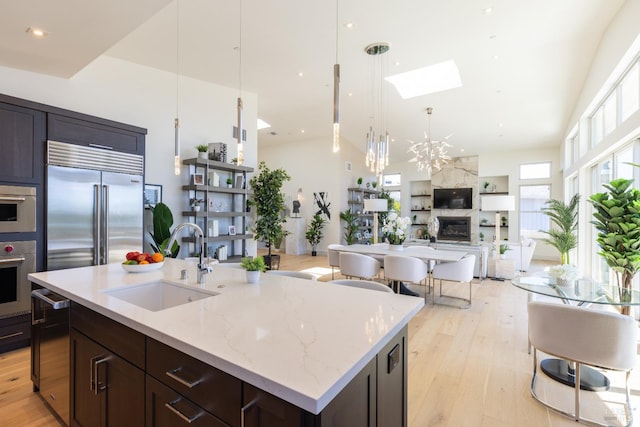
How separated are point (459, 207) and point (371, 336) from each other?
367 inches

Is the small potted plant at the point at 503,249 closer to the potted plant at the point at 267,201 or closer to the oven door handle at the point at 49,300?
the potted plant at the point at 267,201

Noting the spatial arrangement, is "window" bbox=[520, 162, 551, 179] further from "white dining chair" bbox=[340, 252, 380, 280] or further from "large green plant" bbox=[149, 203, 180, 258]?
"large green plant" bbox=[149, 203, 180, 258]

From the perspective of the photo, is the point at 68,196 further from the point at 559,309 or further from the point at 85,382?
the point at 559,309

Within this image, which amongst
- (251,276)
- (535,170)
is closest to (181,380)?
(251,276)

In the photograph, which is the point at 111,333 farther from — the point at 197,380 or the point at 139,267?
the point at 139,267

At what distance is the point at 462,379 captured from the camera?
100 inches

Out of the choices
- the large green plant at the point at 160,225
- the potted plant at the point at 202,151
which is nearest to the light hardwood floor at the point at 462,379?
the large green plant at the point at 160,225

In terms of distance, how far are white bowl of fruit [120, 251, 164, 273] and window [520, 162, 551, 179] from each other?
414 inches

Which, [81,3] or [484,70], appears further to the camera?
[484,70]

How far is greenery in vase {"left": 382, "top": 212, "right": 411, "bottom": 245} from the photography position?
15.6 ft

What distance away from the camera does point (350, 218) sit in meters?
9.31

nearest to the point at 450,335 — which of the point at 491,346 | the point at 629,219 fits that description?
the point at 491,346

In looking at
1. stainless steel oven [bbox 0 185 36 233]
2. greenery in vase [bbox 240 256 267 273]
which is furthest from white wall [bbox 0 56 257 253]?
greenery in vase [bbox 240 256 267 273]

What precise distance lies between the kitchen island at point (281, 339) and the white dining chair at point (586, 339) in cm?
123
